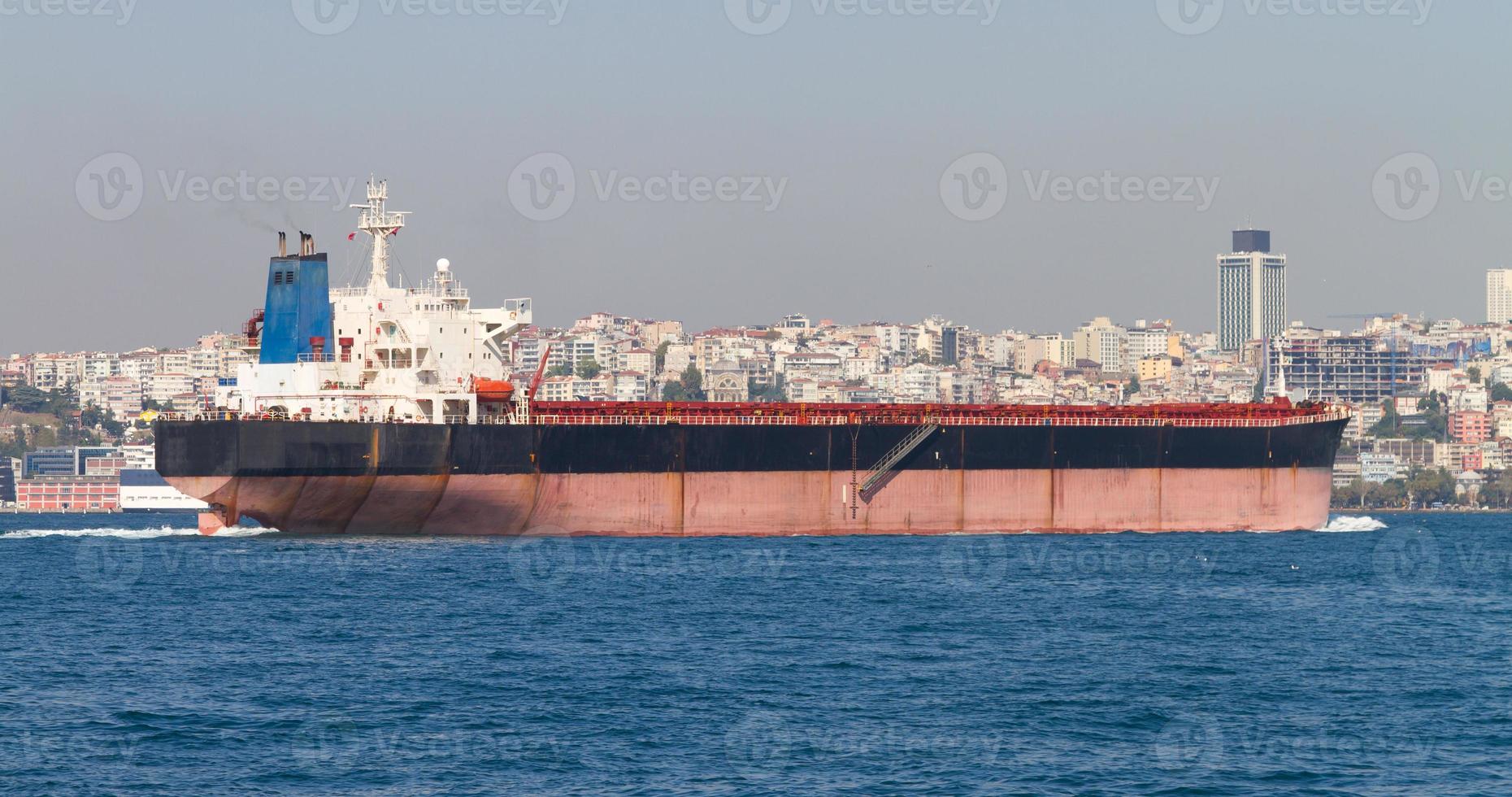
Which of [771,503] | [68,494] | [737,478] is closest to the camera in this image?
[737,478]

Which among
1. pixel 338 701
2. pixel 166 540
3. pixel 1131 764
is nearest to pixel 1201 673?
pixel 1131 764

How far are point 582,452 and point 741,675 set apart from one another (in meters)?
22.8

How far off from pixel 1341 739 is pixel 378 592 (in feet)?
72.4

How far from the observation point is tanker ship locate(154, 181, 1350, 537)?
51.2 meters

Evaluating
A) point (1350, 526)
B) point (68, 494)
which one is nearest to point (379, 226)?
point (1350, 526)

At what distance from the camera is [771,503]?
56125 millimetres

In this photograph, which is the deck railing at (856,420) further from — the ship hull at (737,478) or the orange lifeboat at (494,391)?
the orange lifeboat at (494,391)

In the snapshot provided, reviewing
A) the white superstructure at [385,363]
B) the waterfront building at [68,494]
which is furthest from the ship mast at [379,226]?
the waterfront building at [68,494]

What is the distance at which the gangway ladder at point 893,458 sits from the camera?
56.7 metres

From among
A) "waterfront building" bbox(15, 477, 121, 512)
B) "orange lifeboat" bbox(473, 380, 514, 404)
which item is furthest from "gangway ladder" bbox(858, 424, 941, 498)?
"waterfront building" bbox(15, 477, 121, 512)

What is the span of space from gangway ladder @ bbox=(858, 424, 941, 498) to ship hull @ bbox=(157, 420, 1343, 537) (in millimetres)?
206

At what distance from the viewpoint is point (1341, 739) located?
26953mm

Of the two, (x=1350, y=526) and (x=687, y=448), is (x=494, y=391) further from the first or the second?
(x=1350, y=526)

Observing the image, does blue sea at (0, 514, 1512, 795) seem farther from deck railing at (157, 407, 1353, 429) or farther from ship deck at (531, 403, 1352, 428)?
ship deck at (531, 403, 1352, 428)
